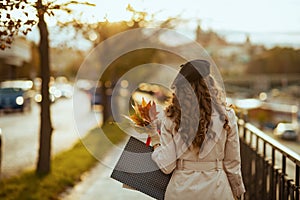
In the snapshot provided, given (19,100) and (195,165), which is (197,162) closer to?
(195,165)

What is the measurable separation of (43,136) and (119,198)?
2438mm

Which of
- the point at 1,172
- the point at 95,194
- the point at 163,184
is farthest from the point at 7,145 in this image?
the point at 163,184

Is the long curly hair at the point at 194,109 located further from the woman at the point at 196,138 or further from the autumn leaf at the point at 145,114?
the autumn leaf at the point at 145,114

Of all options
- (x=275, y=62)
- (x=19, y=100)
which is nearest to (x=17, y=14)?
(x=19, y=100)

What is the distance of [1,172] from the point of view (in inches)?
475

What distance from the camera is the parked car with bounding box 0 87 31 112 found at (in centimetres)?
3716

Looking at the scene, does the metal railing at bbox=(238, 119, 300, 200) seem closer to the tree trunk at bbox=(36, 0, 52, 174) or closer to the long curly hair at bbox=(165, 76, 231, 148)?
the long curly hair at bbox=(165, 76, 231, 148)

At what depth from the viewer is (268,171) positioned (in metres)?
6.43

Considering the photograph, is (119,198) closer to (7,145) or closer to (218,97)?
(218,97)

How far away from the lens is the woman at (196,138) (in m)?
4.22

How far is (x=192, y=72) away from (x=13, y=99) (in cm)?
3415

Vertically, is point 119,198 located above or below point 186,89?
below

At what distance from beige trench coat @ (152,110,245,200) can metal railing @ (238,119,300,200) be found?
0.65m

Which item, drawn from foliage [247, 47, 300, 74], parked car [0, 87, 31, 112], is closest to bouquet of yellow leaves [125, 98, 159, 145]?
parked car [0, 87, 31, 112]
